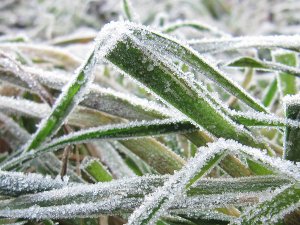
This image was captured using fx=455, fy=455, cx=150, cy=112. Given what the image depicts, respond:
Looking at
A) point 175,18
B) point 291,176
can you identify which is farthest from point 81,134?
point 175,18

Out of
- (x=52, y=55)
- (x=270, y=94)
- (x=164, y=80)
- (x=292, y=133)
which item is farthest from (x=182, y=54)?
(x=52, y=55)

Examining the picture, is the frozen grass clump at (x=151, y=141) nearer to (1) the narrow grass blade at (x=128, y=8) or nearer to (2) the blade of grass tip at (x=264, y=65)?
(2) the blade of grass tip at (x=264, y=65)

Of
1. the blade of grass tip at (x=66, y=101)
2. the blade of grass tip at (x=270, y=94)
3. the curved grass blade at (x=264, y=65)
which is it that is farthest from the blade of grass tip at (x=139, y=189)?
the blade of grass tip at (x=270, y=94)

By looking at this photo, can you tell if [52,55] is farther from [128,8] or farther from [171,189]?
[171,189]

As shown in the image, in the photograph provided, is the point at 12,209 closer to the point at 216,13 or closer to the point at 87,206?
the point at 87,206

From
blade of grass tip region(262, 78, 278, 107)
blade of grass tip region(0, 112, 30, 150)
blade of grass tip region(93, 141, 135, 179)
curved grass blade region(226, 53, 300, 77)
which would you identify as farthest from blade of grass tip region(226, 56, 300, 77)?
blade of grass tip region(0, 112, 30, 150)
